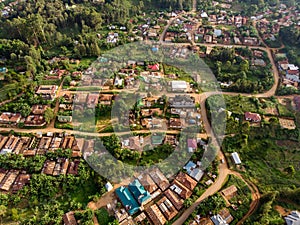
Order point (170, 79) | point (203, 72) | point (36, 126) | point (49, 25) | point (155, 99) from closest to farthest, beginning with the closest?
1. point (36, 126)
2. point (155, 99)
3. point (170, 79)
4. point (203, 72)
5. point (49, 25)

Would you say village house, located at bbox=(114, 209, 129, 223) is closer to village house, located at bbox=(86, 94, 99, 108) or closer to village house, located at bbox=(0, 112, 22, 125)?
village house, located at bbox=(86, 94, 99, 108)

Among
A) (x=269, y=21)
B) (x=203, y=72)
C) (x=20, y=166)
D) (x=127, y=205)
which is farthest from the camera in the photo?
(x=269, y=21)

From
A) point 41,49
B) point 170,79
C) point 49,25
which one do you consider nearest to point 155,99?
point 170,79

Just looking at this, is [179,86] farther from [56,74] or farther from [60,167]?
[60,167]

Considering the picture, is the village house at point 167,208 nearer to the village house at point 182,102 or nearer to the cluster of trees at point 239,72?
the village house at point 182,102

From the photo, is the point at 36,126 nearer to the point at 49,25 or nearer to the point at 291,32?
the point at 49,25
